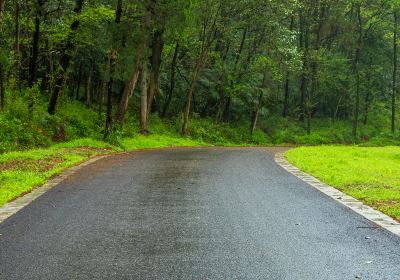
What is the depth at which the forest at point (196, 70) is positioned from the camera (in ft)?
73.6

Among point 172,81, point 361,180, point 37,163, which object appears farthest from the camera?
point 172,81

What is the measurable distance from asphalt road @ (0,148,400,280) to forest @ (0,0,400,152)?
9.89m

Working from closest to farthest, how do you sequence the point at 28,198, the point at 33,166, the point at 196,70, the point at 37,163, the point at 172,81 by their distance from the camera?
1. the point at 28,198
2. the point at 33,166
3. the point at 37,163
4. the point at 196,70
5. the point at 172,81

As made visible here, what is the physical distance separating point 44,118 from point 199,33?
556 inches

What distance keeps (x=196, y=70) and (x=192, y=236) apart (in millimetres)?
24786

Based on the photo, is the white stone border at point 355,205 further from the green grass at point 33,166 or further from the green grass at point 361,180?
the green grass at point 33,166

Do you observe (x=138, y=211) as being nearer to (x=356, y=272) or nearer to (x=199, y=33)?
(x=356, y=272)

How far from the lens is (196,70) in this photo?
30.1 metres

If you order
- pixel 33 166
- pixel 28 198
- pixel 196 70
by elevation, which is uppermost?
pixel 196 70

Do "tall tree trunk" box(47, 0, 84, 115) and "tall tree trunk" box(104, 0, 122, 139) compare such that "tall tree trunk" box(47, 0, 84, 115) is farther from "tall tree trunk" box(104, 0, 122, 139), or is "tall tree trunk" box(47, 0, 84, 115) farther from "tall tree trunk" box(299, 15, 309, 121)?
"tall tree trunk" box(299, 15, 309, 121)

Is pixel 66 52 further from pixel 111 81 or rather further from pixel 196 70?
pixel 196 70

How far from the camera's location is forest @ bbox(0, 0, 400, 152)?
73.6 feet

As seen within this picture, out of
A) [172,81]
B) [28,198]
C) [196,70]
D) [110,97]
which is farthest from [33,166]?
[172,81]

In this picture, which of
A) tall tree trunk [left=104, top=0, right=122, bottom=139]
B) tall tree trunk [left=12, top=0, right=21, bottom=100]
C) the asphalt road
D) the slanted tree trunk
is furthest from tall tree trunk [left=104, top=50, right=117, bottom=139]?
the asphalt road
